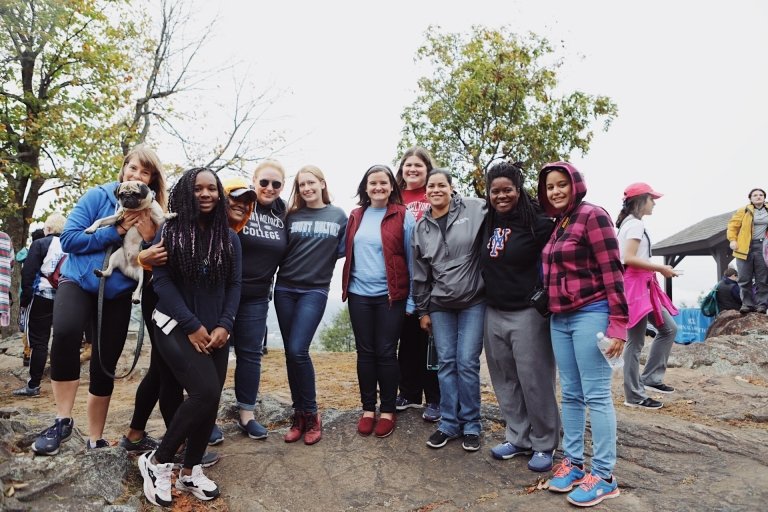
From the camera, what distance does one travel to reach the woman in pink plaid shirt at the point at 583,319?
3121mm

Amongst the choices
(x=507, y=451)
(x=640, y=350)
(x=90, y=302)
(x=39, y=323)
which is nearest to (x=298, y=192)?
(x=90, y=302)

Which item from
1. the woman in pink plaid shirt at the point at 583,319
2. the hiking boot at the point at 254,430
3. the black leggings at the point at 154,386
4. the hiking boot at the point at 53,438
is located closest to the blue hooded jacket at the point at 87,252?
the black leggings at the point at 154,386

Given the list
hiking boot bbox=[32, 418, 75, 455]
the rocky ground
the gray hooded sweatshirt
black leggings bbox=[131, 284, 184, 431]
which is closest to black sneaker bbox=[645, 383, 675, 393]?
the rocky ground

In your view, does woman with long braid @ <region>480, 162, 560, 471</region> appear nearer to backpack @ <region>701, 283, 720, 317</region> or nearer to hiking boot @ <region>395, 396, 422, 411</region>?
hiking boot @ <region>395, 396, 422, 411</region>

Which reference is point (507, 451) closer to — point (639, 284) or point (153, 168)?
point (639, 284)

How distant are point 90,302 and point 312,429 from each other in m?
1.85

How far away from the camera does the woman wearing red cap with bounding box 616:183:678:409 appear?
196 inches

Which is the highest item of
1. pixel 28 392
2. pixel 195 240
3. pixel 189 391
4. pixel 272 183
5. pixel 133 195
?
pixel 272 183

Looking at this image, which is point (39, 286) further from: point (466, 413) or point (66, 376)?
point (466, 413)

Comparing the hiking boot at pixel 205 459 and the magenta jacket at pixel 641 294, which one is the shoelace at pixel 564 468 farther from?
the hiking boot at pixel 205 459

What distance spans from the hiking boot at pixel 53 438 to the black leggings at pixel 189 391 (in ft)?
2.03

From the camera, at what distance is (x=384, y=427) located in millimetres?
4133

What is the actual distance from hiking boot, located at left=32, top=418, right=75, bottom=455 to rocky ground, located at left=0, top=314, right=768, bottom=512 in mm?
50

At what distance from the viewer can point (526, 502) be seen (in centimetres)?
316
